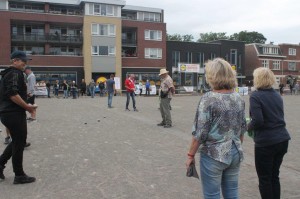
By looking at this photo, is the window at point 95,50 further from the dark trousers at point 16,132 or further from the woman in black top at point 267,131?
the woman in black top at point 267,131

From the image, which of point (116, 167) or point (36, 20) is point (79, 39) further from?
point (116, 167)

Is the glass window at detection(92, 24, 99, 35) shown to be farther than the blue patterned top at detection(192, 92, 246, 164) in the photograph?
Yes

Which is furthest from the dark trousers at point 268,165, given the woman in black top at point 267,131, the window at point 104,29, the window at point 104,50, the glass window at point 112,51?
the window at point 104,29

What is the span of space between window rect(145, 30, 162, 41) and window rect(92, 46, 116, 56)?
5.82m

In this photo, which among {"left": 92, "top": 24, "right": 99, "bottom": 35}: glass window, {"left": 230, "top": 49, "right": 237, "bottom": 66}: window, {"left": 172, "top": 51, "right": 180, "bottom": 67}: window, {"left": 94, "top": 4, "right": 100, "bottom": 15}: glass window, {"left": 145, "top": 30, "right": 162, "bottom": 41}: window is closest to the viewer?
{"left": 92, "top": 24, "right": 99, "bottom": 35}: glass window

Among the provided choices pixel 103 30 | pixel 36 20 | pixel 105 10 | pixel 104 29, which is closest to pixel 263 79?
pixel 36 20

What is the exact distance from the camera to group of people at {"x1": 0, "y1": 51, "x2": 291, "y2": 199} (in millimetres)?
3285

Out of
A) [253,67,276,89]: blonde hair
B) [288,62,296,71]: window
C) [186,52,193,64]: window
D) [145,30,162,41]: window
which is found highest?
[145,30,162,41]: window

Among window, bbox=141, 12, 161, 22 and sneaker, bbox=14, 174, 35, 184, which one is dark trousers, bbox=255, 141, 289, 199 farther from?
window, bbox=141, 12, 161, 22

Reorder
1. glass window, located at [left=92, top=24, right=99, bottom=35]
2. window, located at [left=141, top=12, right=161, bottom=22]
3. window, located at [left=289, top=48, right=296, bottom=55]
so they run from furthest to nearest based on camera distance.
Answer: window, located at [left=289, top=48, right=296, bottom=55]
window, located at [left=141, top=12, right=161, bottom=22]
glass window, located at [left=92, top=24, right=99, bottom=35]

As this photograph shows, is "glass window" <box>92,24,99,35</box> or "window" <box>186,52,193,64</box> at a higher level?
"glass window" <box>92,24,99,35</box>

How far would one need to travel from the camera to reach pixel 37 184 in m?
5.38

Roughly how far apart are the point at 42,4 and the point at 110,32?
10321 millimetres

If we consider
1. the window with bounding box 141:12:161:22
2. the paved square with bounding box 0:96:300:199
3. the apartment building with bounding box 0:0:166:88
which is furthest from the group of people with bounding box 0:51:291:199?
the window with bounding box 141:12:161:22
